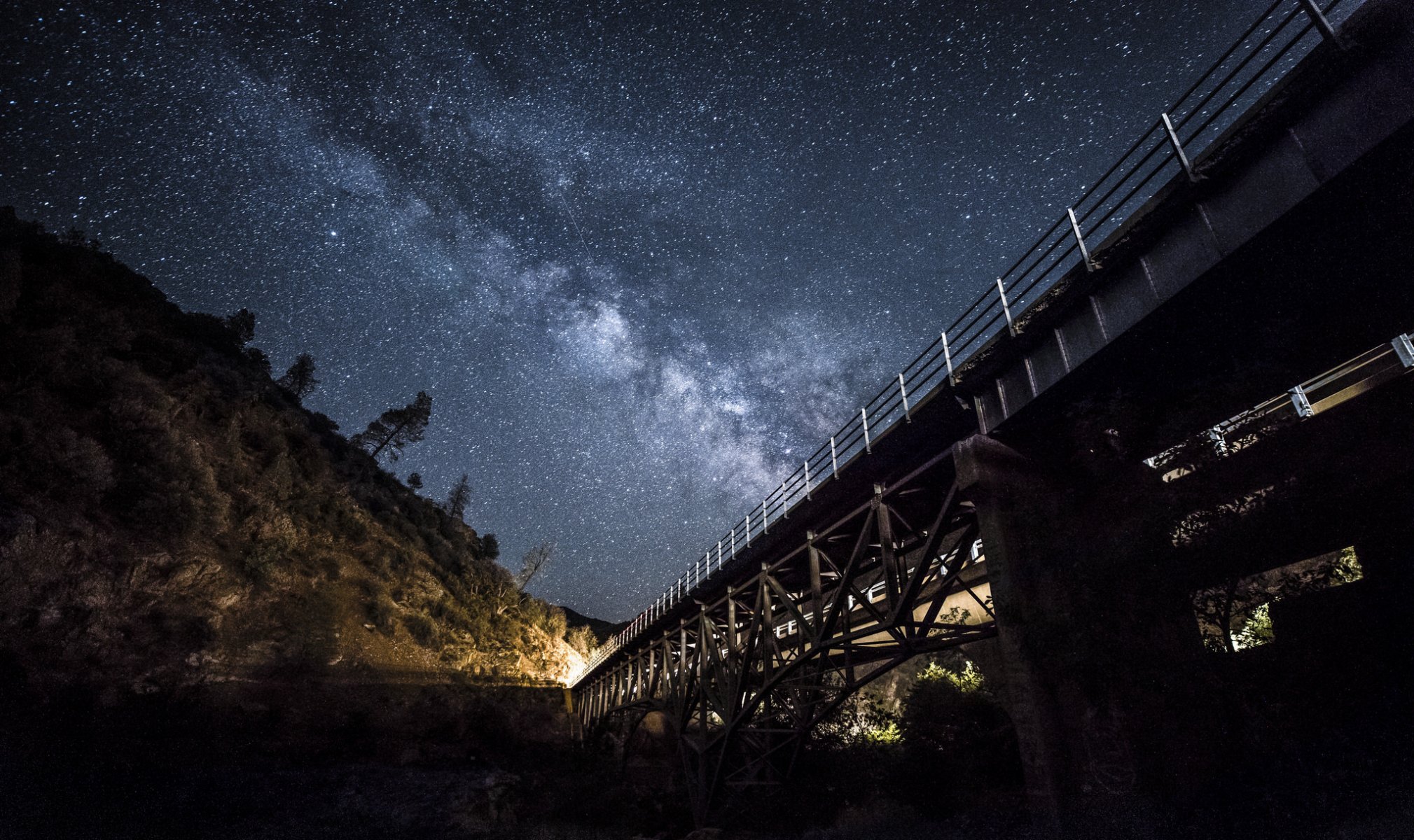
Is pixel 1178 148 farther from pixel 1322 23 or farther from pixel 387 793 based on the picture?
pixel 387 793

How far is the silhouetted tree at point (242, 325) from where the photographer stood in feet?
154

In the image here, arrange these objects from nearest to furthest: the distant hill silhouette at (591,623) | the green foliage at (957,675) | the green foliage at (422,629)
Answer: the green foliage at (957,675) → the green foliage at (422,629) → the distant hill silhouette at (591,623)

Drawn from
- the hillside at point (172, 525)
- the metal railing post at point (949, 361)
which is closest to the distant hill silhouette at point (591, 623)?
the hillside at point (172, 525)

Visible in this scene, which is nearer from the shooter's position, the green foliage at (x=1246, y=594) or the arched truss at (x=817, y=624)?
the green foliage at (x=1246, y=594)

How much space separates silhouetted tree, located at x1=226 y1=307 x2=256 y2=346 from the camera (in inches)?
1843

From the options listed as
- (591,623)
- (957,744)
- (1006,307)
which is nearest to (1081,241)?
(1006,307)

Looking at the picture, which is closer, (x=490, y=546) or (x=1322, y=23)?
(x=1322, y=23)

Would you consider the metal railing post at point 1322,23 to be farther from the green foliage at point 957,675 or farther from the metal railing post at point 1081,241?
the green foliage at point 957,675

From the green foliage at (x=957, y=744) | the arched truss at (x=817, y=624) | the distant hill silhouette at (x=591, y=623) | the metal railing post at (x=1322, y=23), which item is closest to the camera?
A: the metal railing post at (x=1322, y=23)

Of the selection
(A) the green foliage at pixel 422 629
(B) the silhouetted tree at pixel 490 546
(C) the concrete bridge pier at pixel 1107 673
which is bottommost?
(C) the concrete bridge pier at pixel 1107 673

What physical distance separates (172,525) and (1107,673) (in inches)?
1247

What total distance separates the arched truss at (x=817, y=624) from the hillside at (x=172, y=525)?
16468 mm

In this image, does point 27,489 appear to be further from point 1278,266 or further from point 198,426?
point 1278,266

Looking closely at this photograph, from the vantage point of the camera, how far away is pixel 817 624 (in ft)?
41.8
